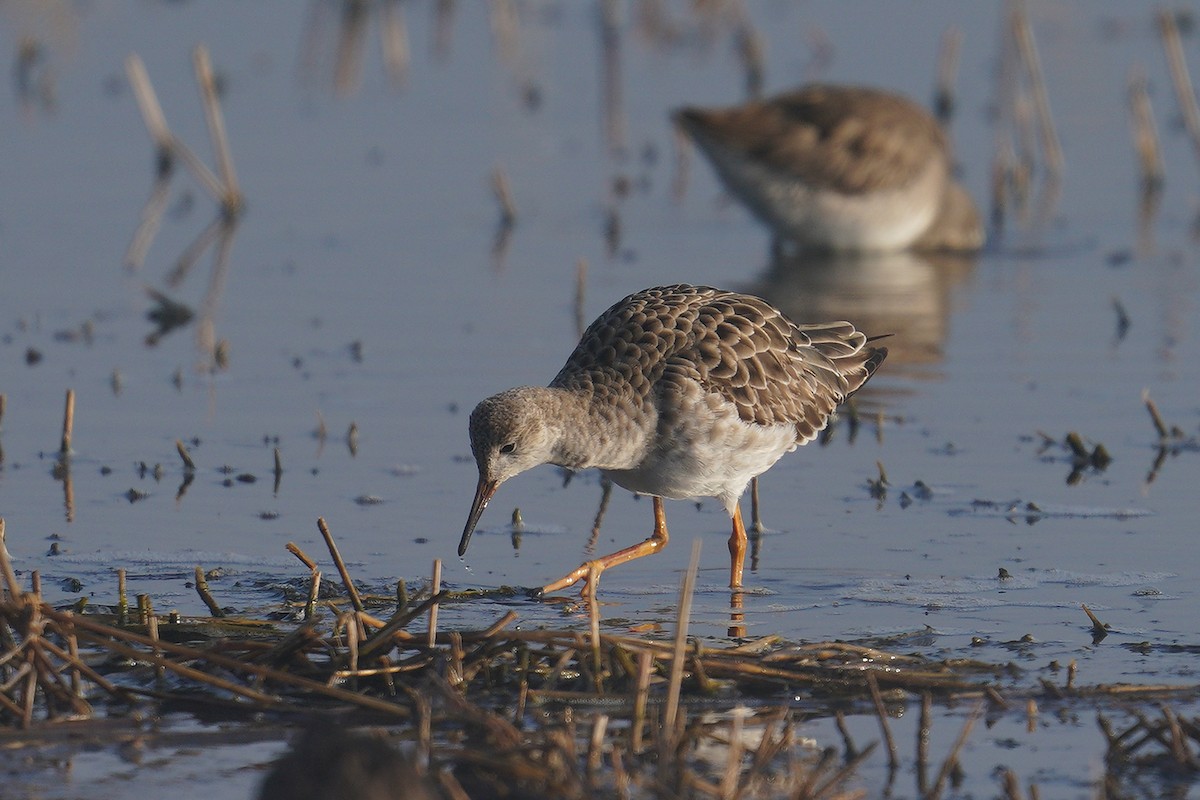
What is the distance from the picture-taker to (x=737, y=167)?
46.4 feet

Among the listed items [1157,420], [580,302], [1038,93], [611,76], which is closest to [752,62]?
[611,76]

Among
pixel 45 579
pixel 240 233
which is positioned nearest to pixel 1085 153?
pixel 240 233

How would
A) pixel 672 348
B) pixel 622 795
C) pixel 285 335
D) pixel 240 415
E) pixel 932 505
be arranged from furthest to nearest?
pixel 285 335
pixel 240 415
pixel 932 505
pixel 672 348
pixel 622 795

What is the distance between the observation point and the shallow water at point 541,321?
25.5 ft

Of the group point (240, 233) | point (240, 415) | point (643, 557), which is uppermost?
point (240, 233)

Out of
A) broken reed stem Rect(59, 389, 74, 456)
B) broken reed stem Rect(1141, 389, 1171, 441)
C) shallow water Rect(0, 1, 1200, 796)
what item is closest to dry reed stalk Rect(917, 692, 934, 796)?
shallow water Rect(0, 1, 1200, 796)

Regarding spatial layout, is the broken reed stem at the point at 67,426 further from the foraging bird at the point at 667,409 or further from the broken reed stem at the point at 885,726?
the broken reed stem at the point at 885,726

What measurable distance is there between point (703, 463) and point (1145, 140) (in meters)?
8.90

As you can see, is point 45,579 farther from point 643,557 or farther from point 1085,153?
point 1085,153

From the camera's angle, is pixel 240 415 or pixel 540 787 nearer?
pixel 540 787

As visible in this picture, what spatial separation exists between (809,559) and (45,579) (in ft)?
10.0

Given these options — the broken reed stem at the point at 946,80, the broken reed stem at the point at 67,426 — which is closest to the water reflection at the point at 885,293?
the broken reed stem at the point at 946,80

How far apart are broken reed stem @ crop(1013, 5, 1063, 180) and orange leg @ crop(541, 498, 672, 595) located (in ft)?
27.6

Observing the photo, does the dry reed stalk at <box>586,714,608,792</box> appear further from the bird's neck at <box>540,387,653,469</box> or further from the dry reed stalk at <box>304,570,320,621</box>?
the bird's neck at <box>540,387,653,469</box>
